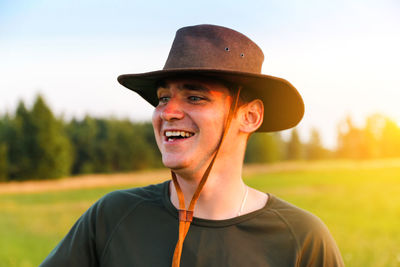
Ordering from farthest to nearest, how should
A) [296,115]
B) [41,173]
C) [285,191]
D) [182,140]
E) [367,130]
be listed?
[367,130]
[41,173]
[285,191]
[296,115]
[182,140]

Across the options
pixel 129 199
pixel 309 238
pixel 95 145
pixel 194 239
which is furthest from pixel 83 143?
pixel 309 238

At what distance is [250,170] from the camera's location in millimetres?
39969

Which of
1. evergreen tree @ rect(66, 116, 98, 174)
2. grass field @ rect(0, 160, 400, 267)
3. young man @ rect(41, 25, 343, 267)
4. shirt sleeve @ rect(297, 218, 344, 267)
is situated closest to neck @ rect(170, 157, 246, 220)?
young man @ rect(41, 25, 343, 267)

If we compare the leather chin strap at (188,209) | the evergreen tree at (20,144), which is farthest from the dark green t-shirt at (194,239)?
the evergreen tree at (20,144)

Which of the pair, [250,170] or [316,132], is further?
[316,132]

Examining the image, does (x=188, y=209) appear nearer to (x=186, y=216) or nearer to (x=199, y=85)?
(x=186, y=216)

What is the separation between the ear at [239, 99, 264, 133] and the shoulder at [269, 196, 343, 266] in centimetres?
53

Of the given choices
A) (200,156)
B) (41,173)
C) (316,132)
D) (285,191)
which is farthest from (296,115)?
(316,132)

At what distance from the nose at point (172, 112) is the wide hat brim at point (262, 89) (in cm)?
19

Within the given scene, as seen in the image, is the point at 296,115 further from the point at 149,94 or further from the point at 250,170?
the point at 250,170

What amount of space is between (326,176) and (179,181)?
38093 millimetres

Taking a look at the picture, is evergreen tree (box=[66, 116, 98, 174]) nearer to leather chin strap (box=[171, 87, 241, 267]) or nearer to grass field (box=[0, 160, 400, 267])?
grass field (box=[0, 160, 400, 267])

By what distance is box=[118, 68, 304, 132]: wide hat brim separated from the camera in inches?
89.4

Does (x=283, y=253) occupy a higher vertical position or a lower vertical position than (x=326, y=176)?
higher
